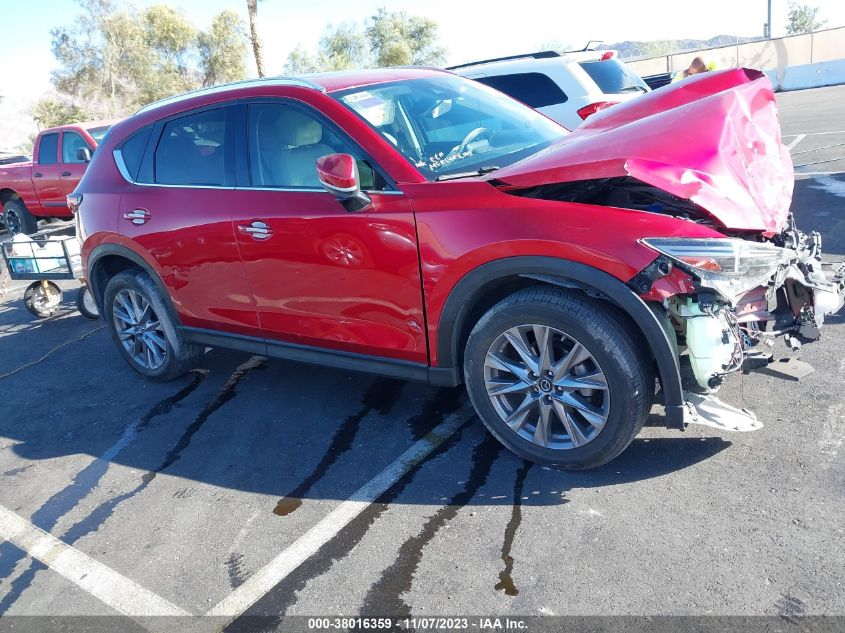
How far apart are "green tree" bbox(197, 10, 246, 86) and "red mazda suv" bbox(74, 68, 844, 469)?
41.9 meters

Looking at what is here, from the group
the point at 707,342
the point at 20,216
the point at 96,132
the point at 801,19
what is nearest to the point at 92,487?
the point at 707,342

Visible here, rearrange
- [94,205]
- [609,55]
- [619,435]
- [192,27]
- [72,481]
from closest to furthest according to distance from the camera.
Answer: [619,435] < [72,481] < [94,205] < [609,55] < [192,27]

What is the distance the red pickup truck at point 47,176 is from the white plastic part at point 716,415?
34.9 feet

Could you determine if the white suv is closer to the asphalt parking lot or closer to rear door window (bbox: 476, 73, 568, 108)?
rear door window (bbox: 476, 73, 568, 108)

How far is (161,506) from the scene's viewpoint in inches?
144

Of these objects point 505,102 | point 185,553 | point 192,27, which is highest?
point 192,27

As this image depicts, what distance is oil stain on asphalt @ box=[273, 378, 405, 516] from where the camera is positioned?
11.6 ft

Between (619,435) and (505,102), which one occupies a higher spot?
(505,102)

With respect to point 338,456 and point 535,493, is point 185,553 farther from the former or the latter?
point 535,493

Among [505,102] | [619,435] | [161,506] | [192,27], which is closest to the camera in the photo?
[619,435]

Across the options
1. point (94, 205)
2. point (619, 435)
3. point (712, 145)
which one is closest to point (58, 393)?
point (94, 205)

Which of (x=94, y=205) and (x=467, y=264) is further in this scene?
(x=94, y=205)

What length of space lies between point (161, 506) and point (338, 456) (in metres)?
0.93

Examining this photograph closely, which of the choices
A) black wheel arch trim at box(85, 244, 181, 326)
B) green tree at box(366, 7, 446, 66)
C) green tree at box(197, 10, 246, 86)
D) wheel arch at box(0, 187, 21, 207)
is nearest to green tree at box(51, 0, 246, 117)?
green tree at box(197, 10, 246, 86)
